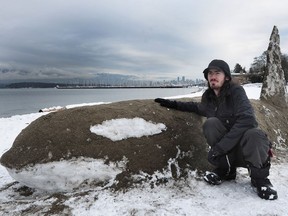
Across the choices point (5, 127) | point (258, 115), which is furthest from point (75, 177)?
point (5, 127)

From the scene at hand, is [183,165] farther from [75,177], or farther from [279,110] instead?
[279,110]

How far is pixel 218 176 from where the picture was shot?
5.14m

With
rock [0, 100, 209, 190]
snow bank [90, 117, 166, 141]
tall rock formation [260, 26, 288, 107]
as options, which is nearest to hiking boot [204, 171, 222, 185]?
rock [0, 100, 209, 190]

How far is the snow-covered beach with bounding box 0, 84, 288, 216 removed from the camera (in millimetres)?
4293

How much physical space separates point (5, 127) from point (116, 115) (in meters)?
11.3

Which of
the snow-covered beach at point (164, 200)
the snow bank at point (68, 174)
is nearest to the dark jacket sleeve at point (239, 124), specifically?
the snow-covered beach at point (164, 200)

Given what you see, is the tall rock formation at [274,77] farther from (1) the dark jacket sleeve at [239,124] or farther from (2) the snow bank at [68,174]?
(2) the snow bank at [68,174]

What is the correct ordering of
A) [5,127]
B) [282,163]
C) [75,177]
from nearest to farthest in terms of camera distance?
[75,177] < [282,163] < [5,127]

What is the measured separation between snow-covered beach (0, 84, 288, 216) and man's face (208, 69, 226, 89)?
1.61 meters

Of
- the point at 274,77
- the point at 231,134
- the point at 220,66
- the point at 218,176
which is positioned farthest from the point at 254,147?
the point at 274,77

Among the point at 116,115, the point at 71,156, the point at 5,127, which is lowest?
the point at 5,127

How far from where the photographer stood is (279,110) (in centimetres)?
905

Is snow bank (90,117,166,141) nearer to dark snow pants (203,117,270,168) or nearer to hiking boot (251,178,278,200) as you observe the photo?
dark snow pants (203,117,270,168)

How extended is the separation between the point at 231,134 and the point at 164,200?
4.69 feet
